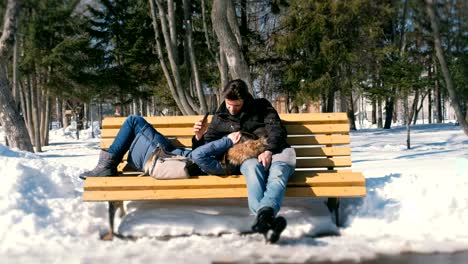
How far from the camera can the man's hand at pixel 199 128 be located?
5117 millimetres

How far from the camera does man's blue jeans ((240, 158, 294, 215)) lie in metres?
4.25

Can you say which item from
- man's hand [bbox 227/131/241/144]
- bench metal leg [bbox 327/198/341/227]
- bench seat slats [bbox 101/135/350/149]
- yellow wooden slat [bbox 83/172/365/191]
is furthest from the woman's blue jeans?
bench metal leg [bbox 327/198/341/227]

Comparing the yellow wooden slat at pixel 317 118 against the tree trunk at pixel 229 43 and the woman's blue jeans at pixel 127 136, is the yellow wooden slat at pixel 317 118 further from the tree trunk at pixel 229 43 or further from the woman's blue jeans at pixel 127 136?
the tree trunk at pixel 229 43

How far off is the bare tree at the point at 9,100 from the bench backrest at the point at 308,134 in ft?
12.6

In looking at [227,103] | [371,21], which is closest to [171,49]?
[227,103]

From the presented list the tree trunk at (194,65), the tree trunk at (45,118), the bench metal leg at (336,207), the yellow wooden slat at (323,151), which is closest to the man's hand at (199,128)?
the yellow wooden slat at (323,151)

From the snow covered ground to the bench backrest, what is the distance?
17.2 inches

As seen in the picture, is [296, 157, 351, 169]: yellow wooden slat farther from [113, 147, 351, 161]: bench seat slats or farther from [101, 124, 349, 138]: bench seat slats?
[101, 124, 349, 138]: bench seat slats

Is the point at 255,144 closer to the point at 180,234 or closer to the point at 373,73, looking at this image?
the point at 180,234

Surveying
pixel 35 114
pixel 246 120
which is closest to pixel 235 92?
pixel 246 120

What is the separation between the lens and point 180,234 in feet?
15.2

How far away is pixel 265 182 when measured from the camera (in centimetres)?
456

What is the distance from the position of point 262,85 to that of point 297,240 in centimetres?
2311

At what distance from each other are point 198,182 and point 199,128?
79 centimetres
